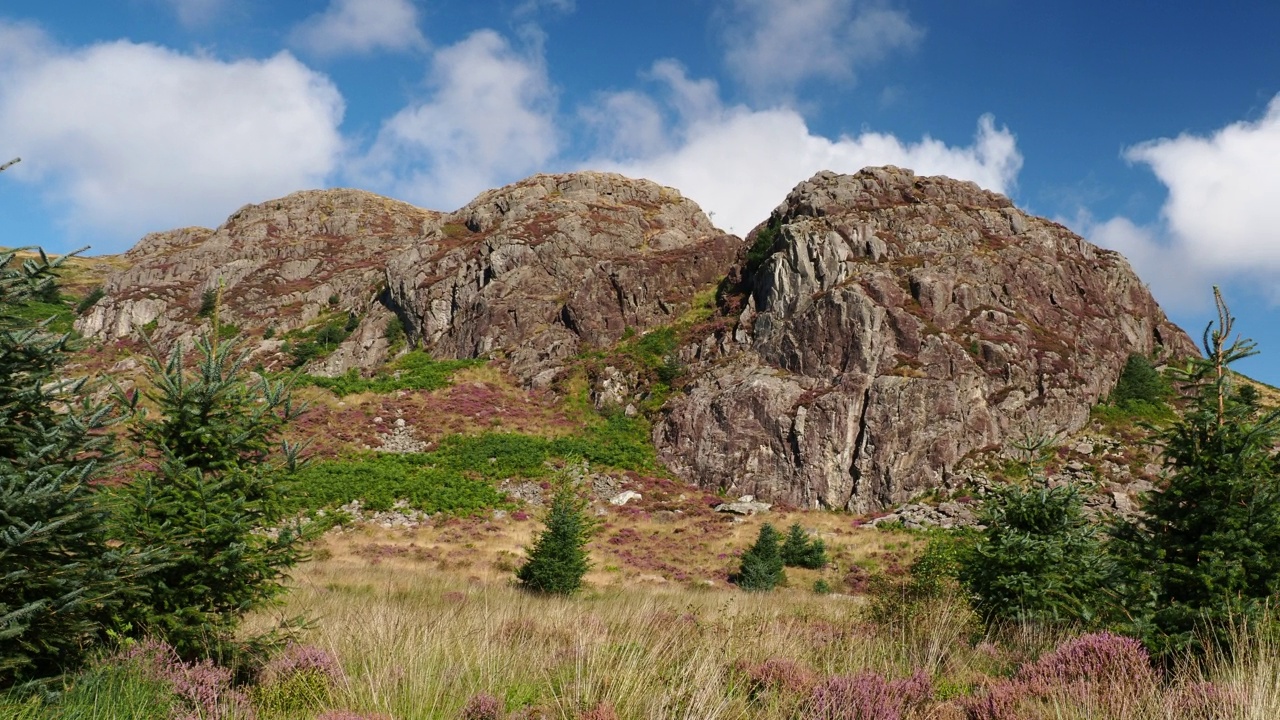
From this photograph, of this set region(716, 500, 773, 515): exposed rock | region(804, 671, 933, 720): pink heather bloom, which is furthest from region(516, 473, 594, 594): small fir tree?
region(716, 500, 773, 515): exposed rock

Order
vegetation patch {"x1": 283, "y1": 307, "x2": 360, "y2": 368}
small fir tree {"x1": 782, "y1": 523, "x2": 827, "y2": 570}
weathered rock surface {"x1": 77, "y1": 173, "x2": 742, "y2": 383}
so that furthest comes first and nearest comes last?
vegetation patch {"x1": 283, "y1": 307, "x2": 360, "y2": 368}
weathered rock surface {"x1": 77, "y1": 173, "x2": 742, "y2": 383}
small fir tree {"x1": 782, "y1": 523, "x2": 827, "y2": 570}

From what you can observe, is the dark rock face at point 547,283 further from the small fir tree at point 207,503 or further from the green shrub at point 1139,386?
the small fir tree at point 207,503

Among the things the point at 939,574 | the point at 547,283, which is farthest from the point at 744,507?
the point at 547,283

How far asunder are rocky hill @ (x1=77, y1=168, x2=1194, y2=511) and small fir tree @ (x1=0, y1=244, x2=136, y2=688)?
2759 cm

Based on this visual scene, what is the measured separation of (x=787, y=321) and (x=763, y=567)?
68.5 ft

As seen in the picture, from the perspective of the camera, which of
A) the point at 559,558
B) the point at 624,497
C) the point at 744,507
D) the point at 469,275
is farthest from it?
the point at 469,275

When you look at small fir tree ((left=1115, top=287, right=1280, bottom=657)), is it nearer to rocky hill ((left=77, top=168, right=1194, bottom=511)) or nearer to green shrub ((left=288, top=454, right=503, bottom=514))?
rocky hill ((left=77, top=168, right=1194, bottom=511))

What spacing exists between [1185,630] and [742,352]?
3324 cm

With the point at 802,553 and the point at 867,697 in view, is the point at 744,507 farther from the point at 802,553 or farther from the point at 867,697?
the point at 867,697

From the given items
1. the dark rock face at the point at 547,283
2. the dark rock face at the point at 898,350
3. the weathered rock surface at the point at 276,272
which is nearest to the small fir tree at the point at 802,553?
the dark rock face at the point at 898,350

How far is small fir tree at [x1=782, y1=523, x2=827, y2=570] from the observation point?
934 inches

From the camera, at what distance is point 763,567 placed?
794 inches

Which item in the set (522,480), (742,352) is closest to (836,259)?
(742,352)

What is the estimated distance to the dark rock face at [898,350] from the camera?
3238cm
